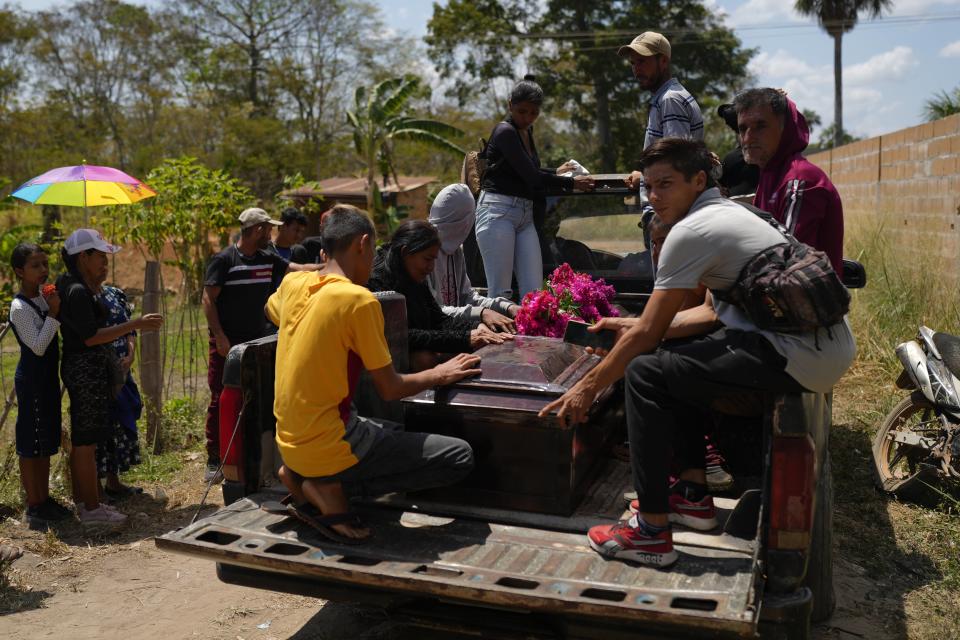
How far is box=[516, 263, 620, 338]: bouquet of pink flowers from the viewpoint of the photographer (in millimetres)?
4875

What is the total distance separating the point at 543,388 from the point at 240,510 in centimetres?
132

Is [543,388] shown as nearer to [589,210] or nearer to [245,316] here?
[589,210]

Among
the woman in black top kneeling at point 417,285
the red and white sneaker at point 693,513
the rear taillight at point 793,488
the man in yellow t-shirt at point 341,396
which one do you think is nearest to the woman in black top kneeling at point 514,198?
the woman in black top kneeling at point 417,285

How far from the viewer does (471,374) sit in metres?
3.81

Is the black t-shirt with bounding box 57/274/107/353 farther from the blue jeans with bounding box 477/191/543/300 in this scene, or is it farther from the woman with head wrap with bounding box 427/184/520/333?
the blue jeans with bounding box 477/191/543/300

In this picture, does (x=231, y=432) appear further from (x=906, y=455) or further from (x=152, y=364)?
(x=906, y=455)

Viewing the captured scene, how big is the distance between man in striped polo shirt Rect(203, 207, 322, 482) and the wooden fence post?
872mm

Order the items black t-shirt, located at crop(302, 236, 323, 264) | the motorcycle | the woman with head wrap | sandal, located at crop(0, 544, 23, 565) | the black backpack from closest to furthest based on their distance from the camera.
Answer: the black backpack → sandal, located at crop(0, 544, 23, 565) → the woman with head wrap → the motorcycle → black t-shirt, located at crop(302, 236, 323, 264)

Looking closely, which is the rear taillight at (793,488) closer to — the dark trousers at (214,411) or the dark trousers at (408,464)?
the dark trousers at (408,464)

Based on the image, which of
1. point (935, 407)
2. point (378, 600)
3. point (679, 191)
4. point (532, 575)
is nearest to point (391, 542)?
point (378, 600)

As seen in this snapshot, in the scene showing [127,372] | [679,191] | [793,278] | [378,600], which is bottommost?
[378,600]

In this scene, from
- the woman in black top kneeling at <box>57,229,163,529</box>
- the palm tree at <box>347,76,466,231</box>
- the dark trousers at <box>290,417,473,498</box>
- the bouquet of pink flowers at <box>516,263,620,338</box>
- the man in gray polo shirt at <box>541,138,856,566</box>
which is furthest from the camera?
the palm tree at <box>347,76,466,231</box>

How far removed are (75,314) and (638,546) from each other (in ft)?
12.7

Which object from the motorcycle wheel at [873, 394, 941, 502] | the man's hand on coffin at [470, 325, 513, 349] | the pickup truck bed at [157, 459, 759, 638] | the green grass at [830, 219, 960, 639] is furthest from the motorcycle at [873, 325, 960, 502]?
the man's hand on coffin at [470, 325, 513, 349]
